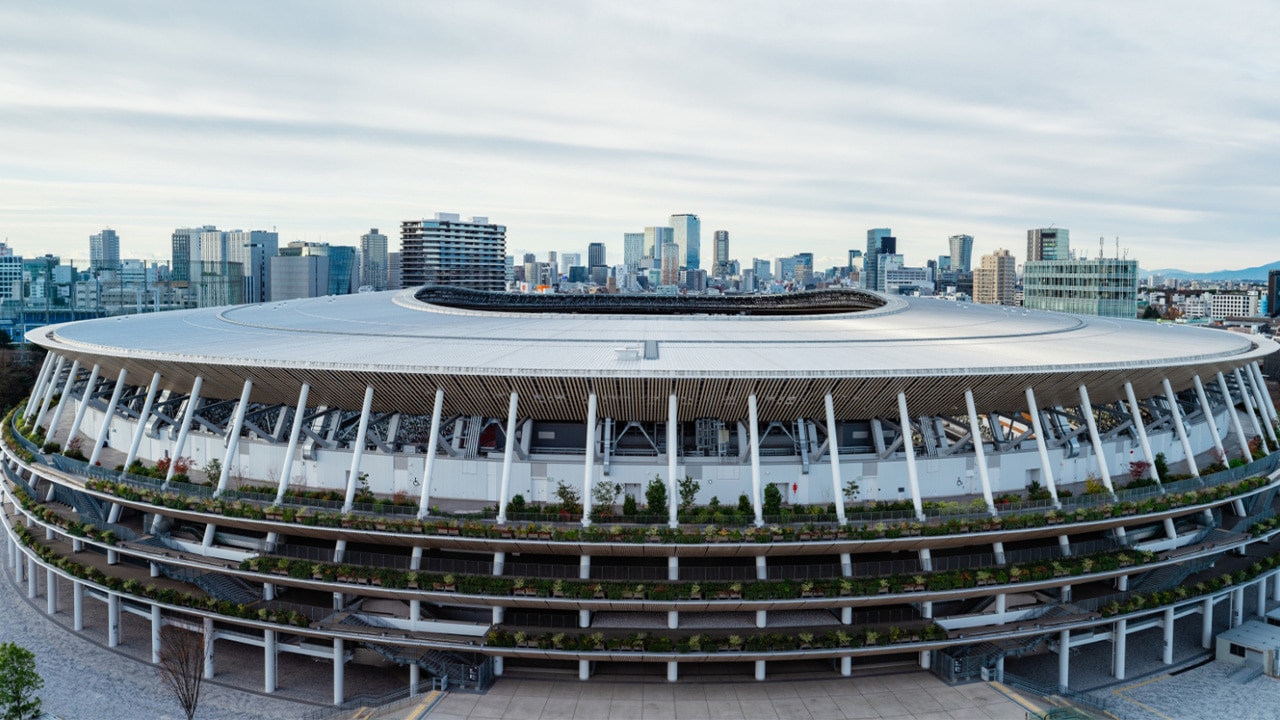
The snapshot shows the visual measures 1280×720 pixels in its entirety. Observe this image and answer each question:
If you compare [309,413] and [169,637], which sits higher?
[309,413]

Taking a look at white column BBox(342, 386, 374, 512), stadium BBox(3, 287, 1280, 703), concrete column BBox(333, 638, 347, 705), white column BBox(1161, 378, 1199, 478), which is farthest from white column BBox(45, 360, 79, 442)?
white column BBox(1161, 378, 1199, 478)

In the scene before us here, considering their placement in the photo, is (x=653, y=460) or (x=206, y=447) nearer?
(x=653, y=460)

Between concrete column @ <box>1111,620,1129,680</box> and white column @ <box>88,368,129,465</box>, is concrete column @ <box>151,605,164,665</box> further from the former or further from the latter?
concrete column @ <box>1111,620,1129,680</box>

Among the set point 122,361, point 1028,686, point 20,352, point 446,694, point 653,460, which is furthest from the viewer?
point 20,352

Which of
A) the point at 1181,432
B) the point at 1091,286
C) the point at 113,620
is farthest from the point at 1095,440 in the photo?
the point at 1091,286

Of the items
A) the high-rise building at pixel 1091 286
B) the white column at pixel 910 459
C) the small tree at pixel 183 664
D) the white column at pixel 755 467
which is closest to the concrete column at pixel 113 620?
the small tree at pixel 183 664

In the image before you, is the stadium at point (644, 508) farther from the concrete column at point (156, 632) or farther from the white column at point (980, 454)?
the concrete column at point (156, 632)

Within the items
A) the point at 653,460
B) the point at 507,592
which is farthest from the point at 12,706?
the point at 653,460

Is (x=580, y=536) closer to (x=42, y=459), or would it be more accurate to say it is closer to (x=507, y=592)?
(x=507, y=592)
